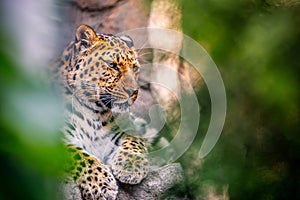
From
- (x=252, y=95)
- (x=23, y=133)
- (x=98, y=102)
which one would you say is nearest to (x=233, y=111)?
(x=252, y=95)

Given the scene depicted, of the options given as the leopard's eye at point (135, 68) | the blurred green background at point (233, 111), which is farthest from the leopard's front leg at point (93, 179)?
the leopard's eye at point (135, 68)

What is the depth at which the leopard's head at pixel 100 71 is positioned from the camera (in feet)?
8.71

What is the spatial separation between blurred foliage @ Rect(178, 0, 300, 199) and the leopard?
0.47 metres

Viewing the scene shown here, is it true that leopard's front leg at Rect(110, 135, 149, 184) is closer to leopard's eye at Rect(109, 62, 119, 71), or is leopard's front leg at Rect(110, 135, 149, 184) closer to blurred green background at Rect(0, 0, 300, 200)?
blurred green background at Rect(0, 0, 300, 200)

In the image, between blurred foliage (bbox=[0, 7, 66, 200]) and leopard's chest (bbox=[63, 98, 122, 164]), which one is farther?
leopard's chest (bbox=[63, 98, 122, 164])

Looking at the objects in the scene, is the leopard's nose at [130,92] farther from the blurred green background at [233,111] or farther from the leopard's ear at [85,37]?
the blurred green background at [233,111]

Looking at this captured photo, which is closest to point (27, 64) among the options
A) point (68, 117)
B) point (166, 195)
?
point (68, 117)

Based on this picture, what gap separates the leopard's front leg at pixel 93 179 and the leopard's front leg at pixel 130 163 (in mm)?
72

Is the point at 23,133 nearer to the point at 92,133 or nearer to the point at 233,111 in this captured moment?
the point at 233,111

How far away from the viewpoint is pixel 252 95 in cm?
127

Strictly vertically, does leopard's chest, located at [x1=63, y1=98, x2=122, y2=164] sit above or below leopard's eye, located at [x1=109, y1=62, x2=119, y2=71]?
below

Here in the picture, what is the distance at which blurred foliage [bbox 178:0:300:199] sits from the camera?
79cm

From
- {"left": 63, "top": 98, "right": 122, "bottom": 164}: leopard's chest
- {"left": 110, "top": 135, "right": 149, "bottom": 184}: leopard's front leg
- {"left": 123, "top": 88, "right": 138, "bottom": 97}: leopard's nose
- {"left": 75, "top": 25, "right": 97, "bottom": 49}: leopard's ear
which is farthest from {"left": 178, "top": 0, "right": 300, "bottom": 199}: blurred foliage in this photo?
{"left": 75, "top": 25, "right": 97, "bottom": 49}: leopard's ear

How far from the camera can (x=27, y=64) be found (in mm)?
272
